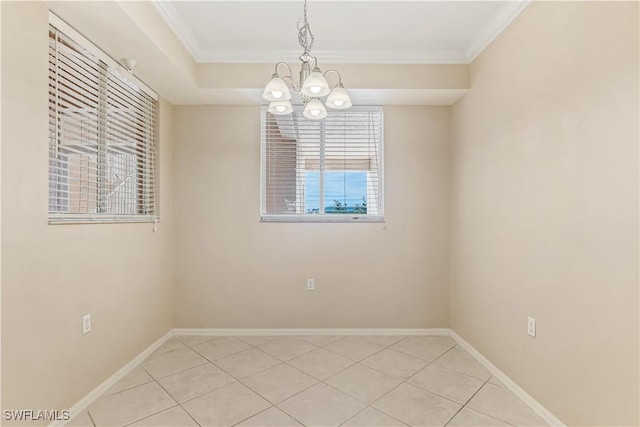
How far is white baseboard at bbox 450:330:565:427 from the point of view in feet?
6.53

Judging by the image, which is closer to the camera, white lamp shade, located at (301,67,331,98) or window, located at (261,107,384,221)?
white lamp shade, located at (301,67,331,98)

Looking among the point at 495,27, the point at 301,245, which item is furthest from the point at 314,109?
the point at 301,245

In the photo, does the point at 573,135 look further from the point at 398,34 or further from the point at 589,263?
the point at 398,34

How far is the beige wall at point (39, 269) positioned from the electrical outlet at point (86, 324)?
3cm

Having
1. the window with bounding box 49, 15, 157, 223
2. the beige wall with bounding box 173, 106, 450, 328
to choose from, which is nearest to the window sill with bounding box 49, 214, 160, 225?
the window with bounding box 49, 15, 157, 223

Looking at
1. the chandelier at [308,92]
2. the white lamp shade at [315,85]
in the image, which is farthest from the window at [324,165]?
the white lamp shade at [315,85]

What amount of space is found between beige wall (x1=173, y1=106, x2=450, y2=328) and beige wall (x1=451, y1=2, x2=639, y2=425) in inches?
25.5

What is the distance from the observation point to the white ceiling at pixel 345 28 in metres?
2.38

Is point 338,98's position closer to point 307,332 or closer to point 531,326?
point 531,326

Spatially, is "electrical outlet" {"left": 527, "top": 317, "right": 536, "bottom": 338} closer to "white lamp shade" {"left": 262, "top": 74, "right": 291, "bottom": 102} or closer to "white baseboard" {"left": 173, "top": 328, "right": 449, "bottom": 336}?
"white baseboard" {"left": 173, "top": 328, "right": 449, "bottom": 336}

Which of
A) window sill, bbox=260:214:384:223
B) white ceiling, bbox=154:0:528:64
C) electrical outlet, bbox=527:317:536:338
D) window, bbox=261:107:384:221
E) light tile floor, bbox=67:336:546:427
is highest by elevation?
white ceiling, bbox=154:0:528:64

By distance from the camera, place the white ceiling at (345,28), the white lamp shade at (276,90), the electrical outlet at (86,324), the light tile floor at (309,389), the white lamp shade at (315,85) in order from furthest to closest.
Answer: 1. the white ceiling at (345,28)
2. the electrical outlet at (86,324)
3. the light tile floor at (309,389)
4. the white lamp shade at (276,90)
5. the white lamp shade at (315,85)

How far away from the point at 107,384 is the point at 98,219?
116 cm

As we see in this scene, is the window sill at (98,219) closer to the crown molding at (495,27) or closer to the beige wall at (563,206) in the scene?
the beige wall at (563,206)
